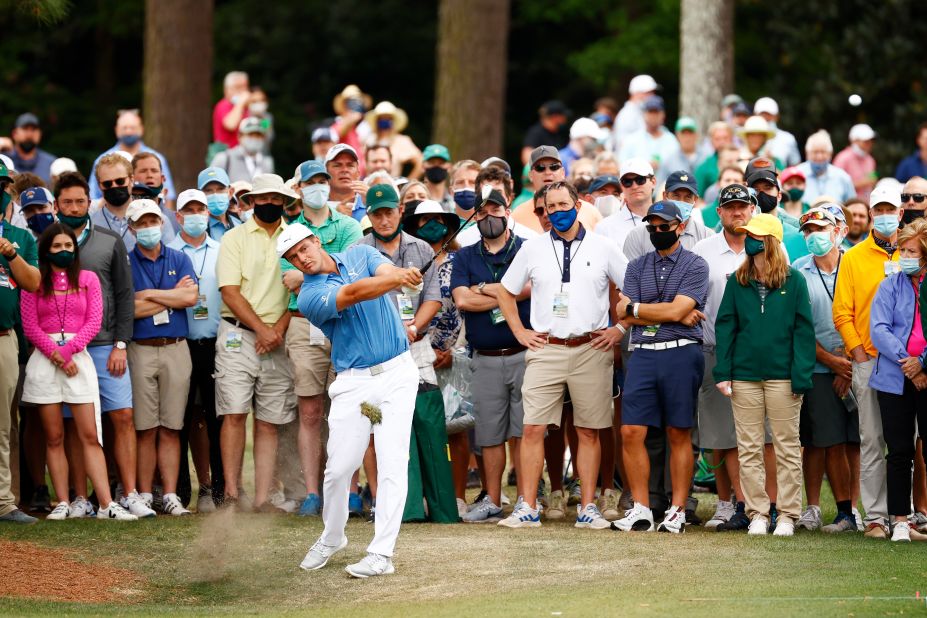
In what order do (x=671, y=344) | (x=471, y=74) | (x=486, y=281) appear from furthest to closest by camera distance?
(x=471, y=74), (x=486, y=281), (x=671, y=344)

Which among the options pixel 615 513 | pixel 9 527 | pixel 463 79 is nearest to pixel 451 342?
pixel 615 513

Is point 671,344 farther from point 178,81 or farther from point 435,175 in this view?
point 178,81

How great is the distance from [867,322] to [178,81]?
11.8 meters

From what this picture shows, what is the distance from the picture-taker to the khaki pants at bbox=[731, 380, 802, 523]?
37.8 ft

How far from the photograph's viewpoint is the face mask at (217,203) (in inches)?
548

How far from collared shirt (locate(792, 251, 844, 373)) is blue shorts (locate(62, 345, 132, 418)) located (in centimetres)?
539

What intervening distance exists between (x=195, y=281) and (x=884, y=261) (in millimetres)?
5481

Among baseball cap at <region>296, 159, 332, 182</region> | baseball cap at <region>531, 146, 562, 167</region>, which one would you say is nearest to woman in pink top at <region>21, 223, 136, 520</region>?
baseball cap at <region>296, 159, 332, 182</region>

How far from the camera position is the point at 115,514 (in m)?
12.5

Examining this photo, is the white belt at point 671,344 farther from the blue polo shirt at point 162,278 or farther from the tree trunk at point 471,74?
the tree trunk at point 471,74

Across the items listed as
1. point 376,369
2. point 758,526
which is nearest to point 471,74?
point 758,526

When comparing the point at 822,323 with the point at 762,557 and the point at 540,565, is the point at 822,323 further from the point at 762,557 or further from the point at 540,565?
the point at 540,565

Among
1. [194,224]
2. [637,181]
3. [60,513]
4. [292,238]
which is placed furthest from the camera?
[194,224]

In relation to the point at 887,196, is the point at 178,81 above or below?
above
